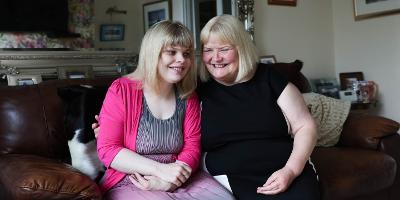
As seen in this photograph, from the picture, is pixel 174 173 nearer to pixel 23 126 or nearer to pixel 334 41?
pixel 23 126

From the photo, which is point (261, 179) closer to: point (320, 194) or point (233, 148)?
point (233, 148)

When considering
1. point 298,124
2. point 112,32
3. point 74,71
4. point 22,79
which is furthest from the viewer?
point 112,32

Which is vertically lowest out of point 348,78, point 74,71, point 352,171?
point 352,171

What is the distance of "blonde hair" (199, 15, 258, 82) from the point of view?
5.30 ft

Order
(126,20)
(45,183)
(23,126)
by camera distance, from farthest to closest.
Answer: (126,20) < (23,126) < (45,183)

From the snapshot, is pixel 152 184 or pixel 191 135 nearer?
pixel 152 184

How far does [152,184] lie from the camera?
4.76 ft

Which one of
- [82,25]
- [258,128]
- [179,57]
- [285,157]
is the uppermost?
[82,25]

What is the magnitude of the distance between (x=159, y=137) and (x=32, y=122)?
2.02 feet

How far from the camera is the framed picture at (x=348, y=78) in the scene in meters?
3.64

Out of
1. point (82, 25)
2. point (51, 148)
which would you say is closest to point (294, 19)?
point (82, 25)

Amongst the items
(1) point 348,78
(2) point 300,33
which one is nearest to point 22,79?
(2) point 300,33

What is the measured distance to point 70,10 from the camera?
3324mm

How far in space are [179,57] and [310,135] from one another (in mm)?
560
